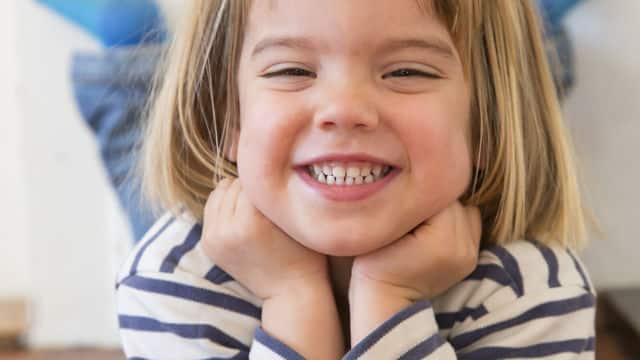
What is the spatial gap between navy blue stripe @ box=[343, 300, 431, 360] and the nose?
156mm

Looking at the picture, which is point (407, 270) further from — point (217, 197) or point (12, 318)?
point (12, 318)

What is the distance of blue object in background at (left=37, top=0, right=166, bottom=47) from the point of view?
43.0 inches

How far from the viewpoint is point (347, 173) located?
69cm

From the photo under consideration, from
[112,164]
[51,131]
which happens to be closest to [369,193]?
[112,164]

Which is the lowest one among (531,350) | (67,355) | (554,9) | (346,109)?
(67,355)

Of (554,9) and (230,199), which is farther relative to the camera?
(554,9)

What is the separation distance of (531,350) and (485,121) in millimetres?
199

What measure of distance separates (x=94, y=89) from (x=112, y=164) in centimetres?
10

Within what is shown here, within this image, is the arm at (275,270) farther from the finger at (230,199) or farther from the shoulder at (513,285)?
the shoulder at (513,285)

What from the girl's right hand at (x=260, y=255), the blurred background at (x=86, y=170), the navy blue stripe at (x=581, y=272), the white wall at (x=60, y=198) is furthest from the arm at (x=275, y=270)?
the white wall at (x=60, y=198)

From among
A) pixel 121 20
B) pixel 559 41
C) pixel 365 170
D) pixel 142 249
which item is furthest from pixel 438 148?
pixel 121 20

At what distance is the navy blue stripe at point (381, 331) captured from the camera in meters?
0.69

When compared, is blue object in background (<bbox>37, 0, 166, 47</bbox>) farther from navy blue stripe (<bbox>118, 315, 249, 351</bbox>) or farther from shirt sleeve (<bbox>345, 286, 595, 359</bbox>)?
shirt sleeve (<bbox>345, 286, 595, 359</bbox>)

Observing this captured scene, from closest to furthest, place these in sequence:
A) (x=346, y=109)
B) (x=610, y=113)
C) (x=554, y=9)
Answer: (x=346, y=109)
(x=554, y=9)
(x=610, y=113)
